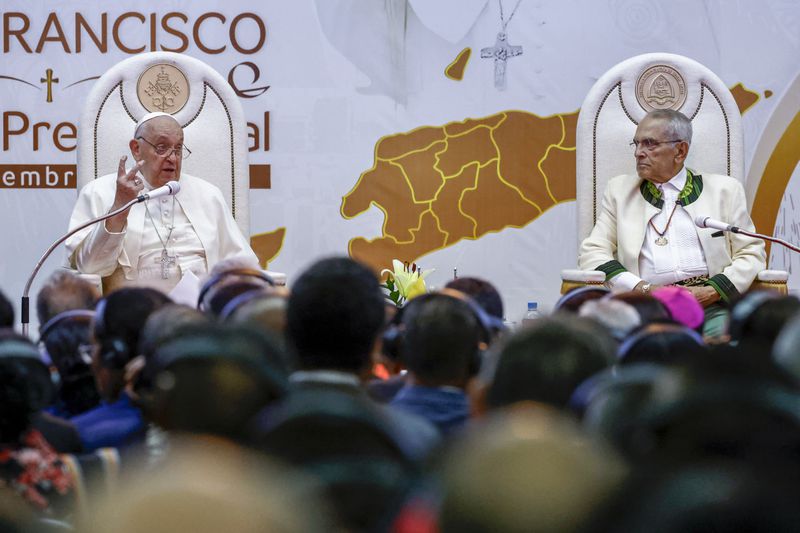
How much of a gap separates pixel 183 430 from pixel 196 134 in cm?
402

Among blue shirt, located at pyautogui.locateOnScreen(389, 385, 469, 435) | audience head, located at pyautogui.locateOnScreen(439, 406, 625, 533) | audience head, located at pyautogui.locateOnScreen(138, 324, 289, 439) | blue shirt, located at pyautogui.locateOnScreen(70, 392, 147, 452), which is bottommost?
blue shirt, located at pyautogui.locateOnScreen(70, 392, 147, 452)

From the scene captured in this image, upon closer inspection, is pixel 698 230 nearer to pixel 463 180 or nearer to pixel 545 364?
pixel 463 180

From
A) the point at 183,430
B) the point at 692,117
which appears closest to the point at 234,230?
the point at 692,117

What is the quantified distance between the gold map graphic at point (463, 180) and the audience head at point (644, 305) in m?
3.81

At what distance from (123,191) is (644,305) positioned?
2602 mm

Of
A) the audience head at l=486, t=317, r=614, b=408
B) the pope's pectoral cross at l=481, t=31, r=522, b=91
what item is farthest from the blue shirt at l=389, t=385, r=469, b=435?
the pope's pectoral cross at l=481, t=31, r=522, b=91

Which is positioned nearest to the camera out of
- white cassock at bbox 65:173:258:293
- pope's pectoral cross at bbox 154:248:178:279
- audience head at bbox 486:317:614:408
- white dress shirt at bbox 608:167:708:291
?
audience head at bbox 486:317:614:408

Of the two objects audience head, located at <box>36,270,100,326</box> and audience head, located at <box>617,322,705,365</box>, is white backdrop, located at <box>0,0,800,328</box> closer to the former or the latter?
audience head, located at <box>36,270,100,326</box>

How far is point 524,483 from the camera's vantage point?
581mm

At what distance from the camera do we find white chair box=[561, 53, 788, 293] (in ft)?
15.9

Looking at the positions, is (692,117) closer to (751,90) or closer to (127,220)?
(751,90)

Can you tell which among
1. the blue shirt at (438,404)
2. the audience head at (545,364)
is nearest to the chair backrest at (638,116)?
the blue shirt at (438,404)

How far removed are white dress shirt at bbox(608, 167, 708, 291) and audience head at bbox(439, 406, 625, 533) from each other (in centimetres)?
392

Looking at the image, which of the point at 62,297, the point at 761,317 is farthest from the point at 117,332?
the point at 761,317
